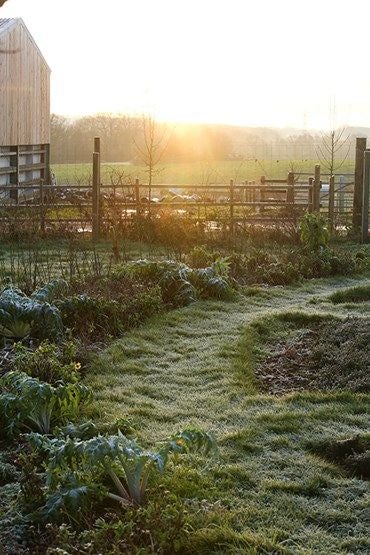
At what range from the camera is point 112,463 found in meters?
4.98

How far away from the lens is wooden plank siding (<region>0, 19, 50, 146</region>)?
982 inches

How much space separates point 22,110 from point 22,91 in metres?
0.57

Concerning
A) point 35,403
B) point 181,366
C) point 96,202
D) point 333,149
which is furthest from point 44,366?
point 333,149

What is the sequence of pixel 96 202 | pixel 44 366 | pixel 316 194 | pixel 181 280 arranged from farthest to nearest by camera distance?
pixel 316 194 < pixel 96 202 < pixel 181 280 < pixel 44 366

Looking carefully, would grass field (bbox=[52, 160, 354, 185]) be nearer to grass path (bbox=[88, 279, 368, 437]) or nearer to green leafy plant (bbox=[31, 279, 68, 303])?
grass path (bbox=[88, 279, 368, 437])

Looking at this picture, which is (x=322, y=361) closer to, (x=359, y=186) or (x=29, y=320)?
(x=29, y=320)

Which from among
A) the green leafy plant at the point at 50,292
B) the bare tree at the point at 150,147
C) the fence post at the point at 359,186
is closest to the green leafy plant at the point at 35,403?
the green leafy plant at the point at 50,292

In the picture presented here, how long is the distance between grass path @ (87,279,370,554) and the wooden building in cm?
1514

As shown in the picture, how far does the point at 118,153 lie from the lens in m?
55.7

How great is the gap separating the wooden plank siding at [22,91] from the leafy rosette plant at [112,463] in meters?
20.1

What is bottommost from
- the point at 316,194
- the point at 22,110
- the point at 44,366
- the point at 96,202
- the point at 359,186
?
the point at 44,366

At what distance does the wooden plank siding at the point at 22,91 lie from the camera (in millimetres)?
24938

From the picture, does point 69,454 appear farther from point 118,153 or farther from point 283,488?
point 118,153

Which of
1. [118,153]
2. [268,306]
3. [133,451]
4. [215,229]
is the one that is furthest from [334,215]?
[118,153]
